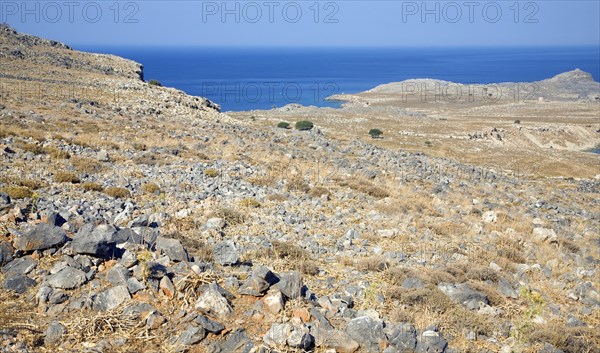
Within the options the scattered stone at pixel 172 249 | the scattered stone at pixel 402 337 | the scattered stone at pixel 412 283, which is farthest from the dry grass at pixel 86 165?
the scattered stone at pixel 402 337

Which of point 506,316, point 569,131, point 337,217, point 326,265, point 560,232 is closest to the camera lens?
point 506,316

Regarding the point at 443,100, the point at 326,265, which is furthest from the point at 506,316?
the point at 443,100

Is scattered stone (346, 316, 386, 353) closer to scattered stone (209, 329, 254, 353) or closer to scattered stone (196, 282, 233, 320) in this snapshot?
scattered stone (209, 329, 254, 353)

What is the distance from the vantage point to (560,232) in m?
17.4

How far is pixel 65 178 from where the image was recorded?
14164mm

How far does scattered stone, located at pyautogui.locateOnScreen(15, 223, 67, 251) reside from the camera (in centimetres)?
822

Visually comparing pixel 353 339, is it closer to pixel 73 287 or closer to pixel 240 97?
pixel 73 287

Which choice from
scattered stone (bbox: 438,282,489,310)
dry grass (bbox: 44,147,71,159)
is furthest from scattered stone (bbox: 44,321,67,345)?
dry grass (bbox: 44,147,71,159)

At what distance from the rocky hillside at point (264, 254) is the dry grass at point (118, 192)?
3 centimetres

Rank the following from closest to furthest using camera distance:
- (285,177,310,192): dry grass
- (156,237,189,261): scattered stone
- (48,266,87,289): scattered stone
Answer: (48,266,87,289): scattered stone → (156,237,189,261): scattered stone → (285,177,310,192): dry grass

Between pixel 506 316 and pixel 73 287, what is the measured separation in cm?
826

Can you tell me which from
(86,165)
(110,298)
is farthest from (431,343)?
(86,165)

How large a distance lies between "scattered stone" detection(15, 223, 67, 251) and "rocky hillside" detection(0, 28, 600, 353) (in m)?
0.03

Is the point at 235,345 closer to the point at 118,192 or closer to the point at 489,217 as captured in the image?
the point at 118,192
